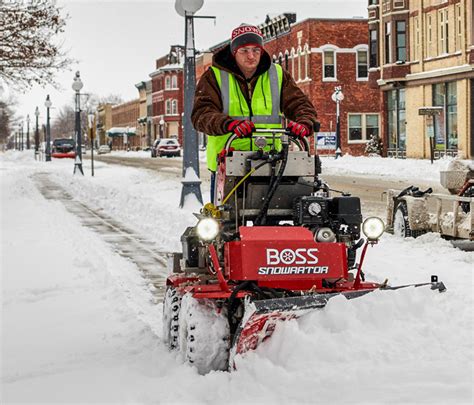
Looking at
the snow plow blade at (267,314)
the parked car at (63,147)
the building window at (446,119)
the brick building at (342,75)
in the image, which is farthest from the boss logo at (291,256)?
the parked car at (63,147)

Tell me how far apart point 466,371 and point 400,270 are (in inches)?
179

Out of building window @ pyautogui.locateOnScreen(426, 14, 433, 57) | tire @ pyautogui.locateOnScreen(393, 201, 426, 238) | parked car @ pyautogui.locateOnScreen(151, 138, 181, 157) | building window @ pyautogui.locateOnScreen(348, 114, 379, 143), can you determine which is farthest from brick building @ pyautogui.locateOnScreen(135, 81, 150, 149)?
tire @ pyautogui.locateOnScreen(393, 201, 426, 238)

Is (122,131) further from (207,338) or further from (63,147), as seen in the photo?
(207,338)

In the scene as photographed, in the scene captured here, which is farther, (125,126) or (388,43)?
(125,126)

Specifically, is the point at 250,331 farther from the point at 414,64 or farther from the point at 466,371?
the point at 414,64

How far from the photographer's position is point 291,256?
5234mm

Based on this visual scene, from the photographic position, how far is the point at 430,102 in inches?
1638

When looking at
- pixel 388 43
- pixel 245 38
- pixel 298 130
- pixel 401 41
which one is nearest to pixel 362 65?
pixel 388 43

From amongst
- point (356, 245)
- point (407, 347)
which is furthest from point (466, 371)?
point (356, 245)

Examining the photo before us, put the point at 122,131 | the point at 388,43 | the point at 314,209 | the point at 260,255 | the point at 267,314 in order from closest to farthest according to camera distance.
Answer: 1. the point at 267,314
2. the point at 260,255
3. the point at 314,209
4. the point at 388,43
5. the point at 122,131

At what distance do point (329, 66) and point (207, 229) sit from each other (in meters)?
52.1

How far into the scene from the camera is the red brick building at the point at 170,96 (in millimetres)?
106938

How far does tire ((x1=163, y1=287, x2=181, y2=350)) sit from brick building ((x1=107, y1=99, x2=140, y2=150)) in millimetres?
124829

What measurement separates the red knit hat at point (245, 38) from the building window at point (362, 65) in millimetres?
51498
